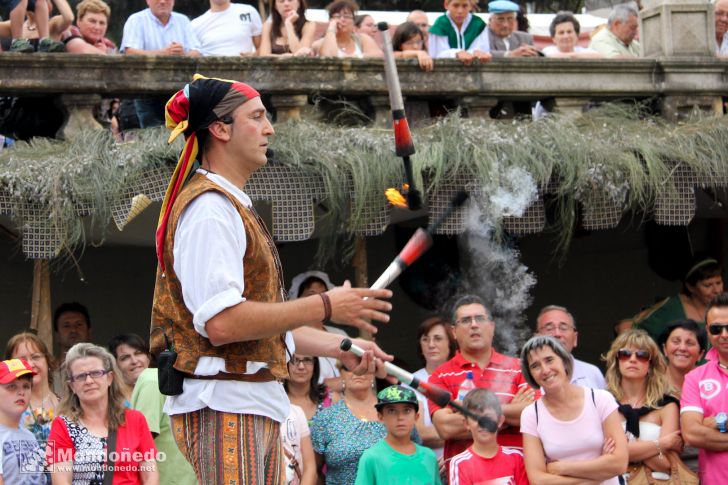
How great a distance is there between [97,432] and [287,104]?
264 cm

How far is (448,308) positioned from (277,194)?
202 cm

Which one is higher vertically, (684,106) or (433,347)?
(684,106)

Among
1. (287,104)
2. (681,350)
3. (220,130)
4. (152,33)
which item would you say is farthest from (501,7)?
(220,130)

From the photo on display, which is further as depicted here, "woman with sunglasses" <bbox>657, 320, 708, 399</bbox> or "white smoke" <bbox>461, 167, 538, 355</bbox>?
"white smoke" <bbox>461, 167, 538, 355</bbox>

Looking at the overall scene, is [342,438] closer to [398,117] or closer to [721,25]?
[398,117]

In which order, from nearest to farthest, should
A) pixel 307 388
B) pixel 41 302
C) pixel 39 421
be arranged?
pixel 39 421, pixel 307 388, pixel 41 302

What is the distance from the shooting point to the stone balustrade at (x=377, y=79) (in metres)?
7.63

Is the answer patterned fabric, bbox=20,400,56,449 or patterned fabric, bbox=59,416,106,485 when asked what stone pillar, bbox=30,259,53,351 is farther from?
patterned fabric, bbox=59,416,106,485

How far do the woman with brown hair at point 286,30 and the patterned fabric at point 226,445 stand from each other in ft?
15.8

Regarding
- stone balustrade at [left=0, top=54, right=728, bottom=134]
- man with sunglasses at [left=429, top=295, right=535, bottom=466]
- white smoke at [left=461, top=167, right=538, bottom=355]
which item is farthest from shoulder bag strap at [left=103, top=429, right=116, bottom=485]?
white smoke at [left=461, top=167, right=538, bottom=355]

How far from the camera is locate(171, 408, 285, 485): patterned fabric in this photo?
3.75m

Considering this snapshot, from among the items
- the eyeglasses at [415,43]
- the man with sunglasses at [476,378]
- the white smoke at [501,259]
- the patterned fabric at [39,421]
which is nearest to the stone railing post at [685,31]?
the white smoke at [501,259]

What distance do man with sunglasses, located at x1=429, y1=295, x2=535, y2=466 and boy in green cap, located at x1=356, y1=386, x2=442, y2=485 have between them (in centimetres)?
18

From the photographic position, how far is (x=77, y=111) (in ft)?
25.2
